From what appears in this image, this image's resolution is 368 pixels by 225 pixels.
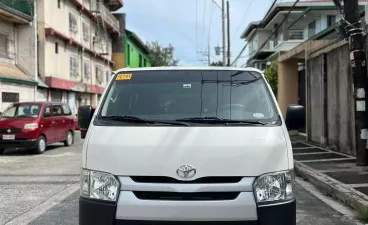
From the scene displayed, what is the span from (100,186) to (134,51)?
4901 cm

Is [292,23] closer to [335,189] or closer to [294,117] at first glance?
[335,189]

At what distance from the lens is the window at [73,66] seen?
97.0ft

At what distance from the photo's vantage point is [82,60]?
32.2m

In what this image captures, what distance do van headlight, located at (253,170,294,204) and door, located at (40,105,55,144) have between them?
479 inches

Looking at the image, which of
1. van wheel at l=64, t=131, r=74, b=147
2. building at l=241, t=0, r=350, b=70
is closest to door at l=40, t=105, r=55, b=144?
van wheel at l=64, t=131, r=74, b=147

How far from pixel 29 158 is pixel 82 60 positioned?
19.8 m

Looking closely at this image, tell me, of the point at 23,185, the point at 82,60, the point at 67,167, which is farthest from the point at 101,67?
the point at 23,185

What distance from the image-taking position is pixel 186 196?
345 centimetres

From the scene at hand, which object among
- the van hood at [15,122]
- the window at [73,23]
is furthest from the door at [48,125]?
the window at [73,23]

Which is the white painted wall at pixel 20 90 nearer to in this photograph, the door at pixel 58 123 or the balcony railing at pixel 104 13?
the door at pixel 58 123

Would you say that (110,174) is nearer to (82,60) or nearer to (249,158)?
(249,158)

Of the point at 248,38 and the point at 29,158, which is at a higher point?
the point at 248,38

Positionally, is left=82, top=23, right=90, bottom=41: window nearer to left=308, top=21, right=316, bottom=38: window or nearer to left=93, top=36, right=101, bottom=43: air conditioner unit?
left=93, top=36, right=101, bottom=43: air conditioner unit

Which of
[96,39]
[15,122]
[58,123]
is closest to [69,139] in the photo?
[58,123]
